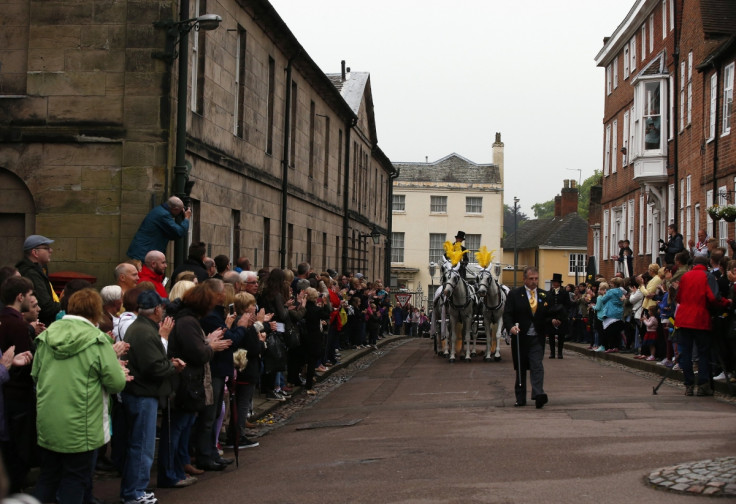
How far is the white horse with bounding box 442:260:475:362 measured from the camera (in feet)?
74.4

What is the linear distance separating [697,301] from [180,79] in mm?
8481

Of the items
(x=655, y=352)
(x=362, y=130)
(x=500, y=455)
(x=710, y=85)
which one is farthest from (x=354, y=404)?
(x=362, y=130)

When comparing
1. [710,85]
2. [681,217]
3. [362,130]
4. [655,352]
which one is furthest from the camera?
[362,130]

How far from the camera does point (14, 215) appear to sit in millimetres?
16203

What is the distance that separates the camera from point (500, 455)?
938 centimetres

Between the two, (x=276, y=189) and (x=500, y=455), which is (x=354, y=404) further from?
(x=276, y=189)

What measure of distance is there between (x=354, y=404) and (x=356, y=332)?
1351cm

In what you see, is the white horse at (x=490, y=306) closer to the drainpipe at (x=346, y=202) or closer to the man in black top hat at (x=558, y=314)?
the man in black top hat at (x=558, y=314)

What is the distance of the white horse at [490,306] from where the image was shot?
2275cm

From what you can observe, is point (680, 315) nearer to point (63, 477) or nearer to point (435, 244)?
point (63, 477)

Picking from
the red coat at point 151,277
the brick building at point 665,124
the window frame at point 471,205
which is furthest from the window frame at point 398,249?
the red coat at point 151,277

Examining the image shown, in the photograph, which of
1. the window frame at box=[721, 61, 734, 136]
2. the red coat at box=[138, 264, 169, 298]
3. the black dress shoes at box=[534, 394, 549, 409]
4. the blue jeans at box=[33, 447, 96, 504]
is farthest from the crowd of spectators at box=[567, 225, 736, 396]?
the blue jeans at box=[33, 447, 96, 504]

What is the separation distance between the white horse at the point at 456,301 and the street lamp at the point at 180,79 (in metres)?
8.15

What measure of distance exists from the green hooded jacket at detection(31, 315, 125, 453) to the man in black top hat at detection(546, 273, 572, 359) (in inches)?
325
